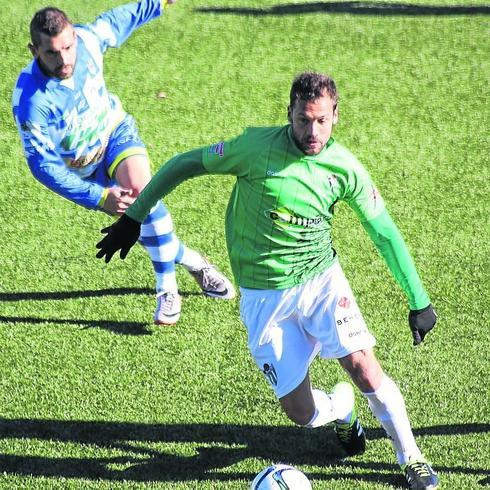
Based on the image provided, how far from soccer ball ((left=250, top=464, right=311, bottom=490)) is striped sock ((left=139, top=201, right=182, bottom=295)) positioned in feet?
6.93

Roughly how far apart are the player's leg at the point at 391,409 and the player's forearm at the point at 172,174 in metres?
1.18

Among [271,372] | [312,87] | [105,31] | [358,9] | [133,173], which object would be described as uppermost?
[358,9]

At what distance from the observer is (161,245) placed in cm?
641

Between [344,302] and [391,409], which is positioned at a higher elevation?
[344,302]

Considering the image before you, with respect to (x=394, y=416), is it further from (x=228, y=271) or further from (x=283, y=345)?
(x=228, y=271)

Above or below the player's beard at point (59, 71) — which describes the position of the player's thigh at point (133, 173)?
below

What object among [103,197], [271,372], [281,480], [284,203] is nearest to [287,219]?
[284,203]

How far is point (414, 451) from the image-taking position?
4.89 m

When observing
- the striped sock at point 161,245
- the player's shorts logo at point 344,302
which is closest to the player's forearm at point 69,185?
the striped sock at point 161,245

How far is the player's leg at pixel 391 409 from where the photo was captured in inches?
186

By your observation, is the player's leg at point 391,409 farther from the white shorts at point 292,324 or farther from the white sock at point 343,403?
the white sock at point 343,403

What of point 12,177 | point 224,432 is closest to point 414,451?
point 224,432

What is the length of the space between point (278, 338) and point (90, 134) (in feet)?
7.36

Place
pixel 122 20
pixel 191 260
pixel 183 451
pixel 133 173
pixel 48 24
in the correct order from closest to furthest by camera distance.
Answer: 1. pixel 183 451
2. pixel 48 24
3. pixel 133 173
4. pixel 122 20
5. pixel 191 260
